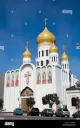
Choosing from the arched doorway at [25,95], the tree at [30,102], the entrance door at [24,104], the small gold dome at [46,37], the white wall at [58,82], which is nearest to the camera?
the tree at [30,102]

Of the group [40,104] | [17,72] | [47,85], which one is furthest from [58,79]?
[17,72]

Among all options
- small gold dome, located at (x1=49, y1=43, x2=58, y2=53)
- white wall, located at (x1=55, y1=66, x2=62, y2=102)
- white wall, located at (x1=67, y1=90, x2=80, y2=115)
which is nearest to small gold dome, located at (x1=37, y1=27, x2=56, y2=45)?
small gold dome, located at (x1=49, y1=43, x2=58, y2=53)

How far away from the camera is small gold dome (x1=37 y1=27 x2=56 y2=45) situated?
69.6 meters

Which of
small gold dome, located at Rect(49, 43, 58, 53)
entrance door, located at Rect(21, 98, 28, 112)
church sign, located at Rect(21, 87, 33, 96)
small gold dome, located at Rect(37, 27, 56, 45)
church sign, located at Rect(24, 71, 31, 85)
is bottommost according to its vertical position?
entrance door, located at Rect(21, 98, 28, 112)

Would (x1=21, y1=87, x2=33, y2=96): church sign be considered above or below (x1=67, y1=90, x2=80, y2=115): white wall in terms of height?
above

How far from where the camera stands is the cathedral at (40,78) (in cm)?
6062

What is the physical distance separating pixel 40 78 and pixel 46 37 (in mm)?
13540

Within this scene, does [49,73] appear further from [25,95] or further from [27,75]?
[25,95]

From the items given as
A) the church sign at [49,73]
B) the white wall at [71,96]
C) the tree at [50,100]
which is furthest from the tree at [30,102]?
the white wall at [71,96]

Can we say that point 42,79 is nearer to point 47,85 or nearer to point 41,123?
point 47,85

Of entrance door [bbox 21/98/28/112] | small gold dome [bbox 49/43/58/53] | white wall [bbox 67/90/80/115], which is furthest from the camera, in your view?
small gold dome [bbox 49/43/58/53]

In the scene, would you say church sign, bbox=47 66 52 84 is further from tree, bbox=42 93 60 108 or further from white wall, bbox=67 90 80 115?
white wall, bbox=67 90 80 115

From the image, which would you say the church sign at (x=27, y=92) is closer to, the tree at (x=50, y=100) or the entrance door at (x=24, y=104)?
the entrance door at (x=24, y=104)

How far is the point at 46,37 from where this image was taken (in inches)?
2741
